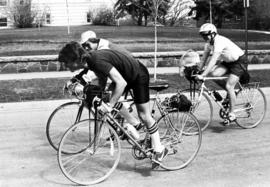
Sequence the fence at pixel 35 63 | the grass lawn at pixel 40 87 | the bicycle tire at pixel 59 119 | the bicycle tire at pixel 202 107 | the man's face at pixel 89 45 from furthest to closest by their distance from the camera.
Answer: the fence at pixel 35 63 → the grass lawn at pixel 40 87 → the bicycle tire at pixel 202 107 → the bicycle tire at pixel 59 119 → the man's face at pixel 89 45

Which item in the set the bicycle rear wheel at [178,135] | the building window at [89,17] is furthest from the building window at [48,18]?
the bicycle rear wheel at [178,135]

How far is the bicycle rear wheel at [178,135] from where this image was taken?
547cm

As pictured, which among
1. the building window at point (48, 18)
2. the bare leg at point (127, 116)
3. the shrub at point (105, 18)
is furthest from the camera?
the building window at point (48, 18)

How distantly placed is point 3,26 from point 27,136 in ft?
119

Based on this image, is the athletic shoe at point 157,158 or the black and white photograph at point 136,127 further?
the athletic shoe at point 157,158

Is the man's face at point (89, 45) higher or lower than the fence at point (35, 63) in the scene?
higher

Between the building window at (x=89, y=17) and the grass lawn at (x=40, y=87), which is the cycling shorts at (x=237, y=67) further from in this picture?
the building window at (x=89, y=17)

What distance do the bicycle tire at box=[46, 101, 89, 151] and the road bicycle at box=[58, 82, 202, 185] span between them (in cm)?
77

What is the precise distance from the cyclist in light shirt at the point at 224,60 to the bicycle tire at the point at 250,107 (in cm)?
34

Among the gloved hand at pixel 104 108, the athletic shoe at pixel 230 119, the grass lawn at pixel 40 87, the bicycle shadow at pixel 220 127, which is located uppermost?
the gloved hand at pixel 104 108

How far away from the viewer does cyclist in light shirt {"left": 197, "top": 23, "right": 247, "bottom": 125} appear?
698 centimetres

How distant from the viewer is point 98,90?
4973 millimetres

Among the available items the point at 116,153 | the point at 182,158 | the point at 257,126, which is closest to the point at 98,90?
the point at 116,153

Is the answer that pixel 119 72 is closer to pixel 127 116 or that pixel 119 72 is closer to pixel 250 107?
pixel 127 116
